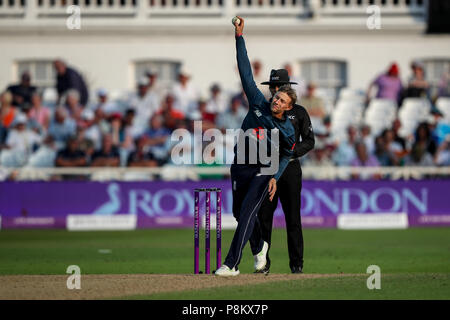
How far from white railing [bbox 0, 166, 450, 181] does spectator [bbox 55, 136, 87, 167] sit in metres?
0.30

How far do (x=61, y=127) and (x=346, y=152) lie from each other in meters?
6.49

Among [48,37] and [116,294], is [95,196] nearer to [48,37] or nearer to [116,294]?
[48,37]

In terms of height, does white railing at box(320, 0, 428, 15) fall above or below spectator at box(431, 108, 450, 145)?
above

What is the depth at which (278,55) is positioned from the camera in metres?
27.6

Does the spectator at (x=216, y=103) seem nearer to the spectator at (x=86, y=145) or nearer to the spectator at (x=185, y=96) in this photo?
the spectator at (x=185, y=96)

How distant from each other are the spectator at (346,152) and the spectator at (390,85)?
247cm

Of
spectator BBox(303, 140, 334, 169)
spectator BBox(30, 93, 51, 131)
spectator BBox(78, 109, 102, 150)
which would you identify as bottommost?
spectator BBox(303, 140, 334, 169)

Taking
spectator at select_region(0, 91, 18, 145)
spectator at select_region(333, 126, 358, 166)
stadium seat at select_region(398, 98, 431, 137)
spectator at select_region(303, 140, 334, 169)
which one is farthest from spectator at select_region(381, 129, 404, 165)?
spectator at select_region(0, 91, 18, 145)

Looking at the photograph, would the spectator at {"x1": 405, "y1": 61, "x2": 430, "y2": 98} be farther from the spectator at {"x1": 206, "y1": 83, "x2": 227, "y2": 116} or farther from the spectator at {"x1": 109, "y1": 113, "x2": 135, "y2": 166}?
the spectator at {"x1": 109, "y1": 113, "x2": 135, "y2": 166}

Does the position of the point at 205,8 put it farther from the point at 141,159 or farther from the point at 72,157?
the point at 72,157

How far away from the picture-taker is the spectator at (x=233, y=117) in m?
22.9

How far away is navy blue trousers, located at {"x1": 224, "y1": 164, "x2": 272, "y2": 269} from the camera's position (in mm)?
11477

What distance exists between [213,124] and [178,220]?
242 cm

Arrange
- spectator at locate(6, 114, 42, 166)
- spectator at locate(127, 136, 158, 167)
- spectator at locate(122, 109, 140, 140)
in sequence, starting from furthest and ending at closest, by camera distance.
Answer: spectator at locate(122, 109, 140, 140) < spectator at locate(6, 114, 42, 166) < spectator at locate(127, 136, 158, 167)
